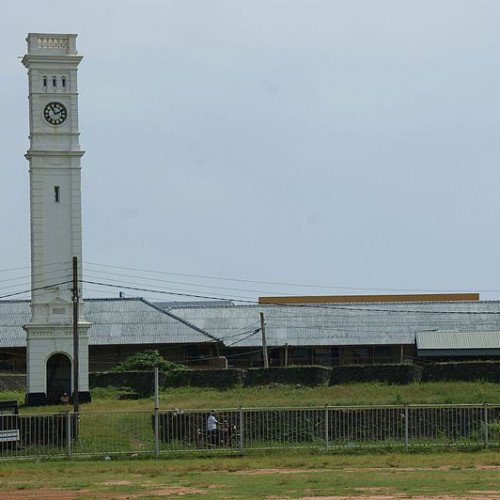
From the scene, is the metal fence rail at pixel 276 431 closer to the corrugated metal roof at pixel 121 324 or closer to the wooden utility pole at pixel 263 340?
the wooden utility pole at pixel 263 340

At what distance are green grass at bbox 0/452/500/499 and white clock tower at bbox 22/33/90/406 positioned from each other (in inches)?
1039

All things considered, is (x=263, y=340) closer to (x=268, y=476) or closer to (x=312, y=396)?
(x=312, y=396)

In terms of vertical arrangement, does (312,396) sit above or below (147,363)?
below

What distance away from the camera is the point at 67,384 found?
6631cm

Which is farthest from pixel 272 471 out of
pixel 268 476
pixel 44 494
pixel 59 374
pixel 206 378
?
pixel 59 374

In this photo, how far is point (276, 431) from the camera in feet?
135

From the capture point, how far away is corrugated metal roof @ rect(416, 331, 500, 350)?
7044 cm

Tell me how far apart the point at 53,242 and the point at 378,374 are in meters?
16.4

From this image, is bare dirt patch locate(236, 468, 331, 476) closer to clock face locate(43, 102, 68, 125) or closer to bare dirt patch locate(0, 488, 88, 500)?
bare dirt patch locate(0, 488, 88, 500)

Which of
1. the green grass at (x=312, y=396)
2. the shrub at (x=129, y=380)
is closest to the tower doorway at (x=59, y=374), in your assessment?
the shrub at (x=129, y=380)

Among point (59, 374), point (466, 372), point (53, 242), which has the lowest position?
point (466, 372)

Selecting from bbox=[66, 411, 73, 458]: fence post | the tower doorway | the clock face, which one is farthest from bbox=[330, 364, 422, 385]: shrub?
bbox=[66, 411, 73, 458]: fence post

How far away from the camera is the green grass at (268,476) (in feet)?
96.1

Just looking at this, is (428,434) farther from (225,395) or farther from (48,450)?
(225,395)
